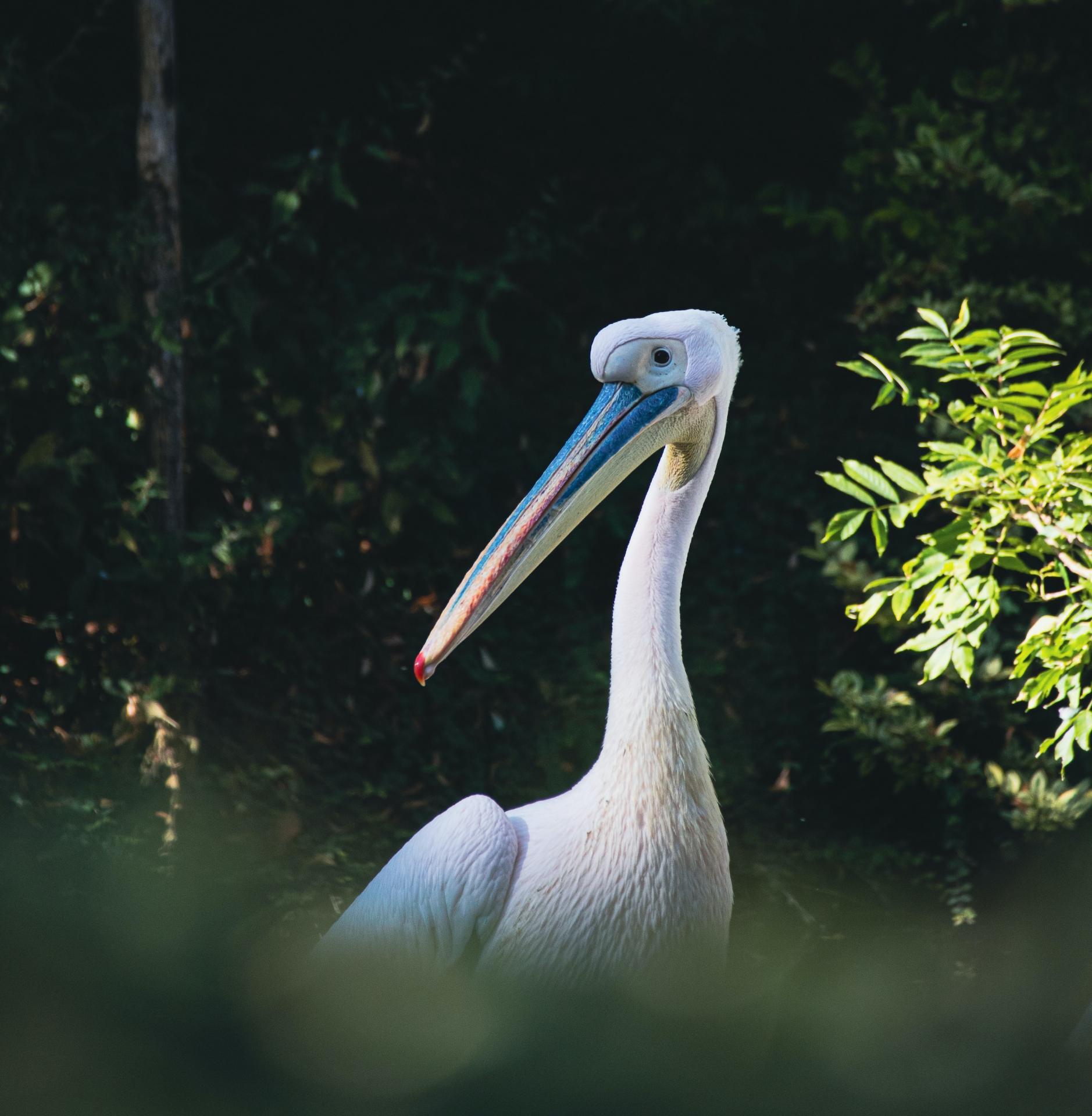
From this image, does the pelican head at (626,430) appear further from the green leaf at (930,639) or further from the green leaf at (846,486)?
the green leaf at (930,639)

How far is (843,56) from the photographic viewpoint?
418cm

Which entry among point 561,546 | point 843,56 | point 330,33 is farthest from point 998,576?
point 330,33

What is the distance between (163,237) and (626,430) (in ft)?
6.66

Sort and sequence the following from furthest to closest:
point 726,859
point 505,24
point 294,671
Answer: point 505,24
point 294,671
point 726,859

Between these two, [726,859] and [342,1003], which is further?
[726,859]

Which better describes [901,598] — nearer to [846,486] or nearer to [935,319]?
[846,486]

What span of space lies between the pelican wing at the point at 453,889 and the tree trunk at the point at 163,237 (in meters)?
1.77

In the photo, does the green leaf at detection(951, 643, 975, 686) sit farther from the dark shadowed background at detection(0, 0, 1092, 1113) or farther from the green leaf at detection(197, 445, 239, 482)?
the green leaf at detection(197, 445, 239, 482)

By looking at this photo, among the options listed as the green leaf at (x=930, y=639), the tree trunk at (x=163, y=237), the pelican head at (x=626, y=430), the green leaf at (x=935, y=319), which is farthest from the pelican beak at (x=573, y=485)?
the tree trunk at (x=163, y=237)

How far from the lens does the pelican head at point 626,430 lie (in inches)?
85.7

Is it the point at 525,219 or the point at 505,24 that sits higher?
the point at 505,24

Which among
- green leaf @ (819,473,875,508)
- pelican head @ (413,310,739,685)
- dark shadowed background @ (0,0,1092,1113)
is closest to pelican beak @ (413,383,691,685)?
pelican head @ (413,310,739,685)

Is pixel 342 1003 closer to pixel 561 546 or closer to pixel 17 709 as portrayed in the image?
pixel 17 709

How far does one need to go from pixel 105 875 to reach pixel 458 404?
199 cm
